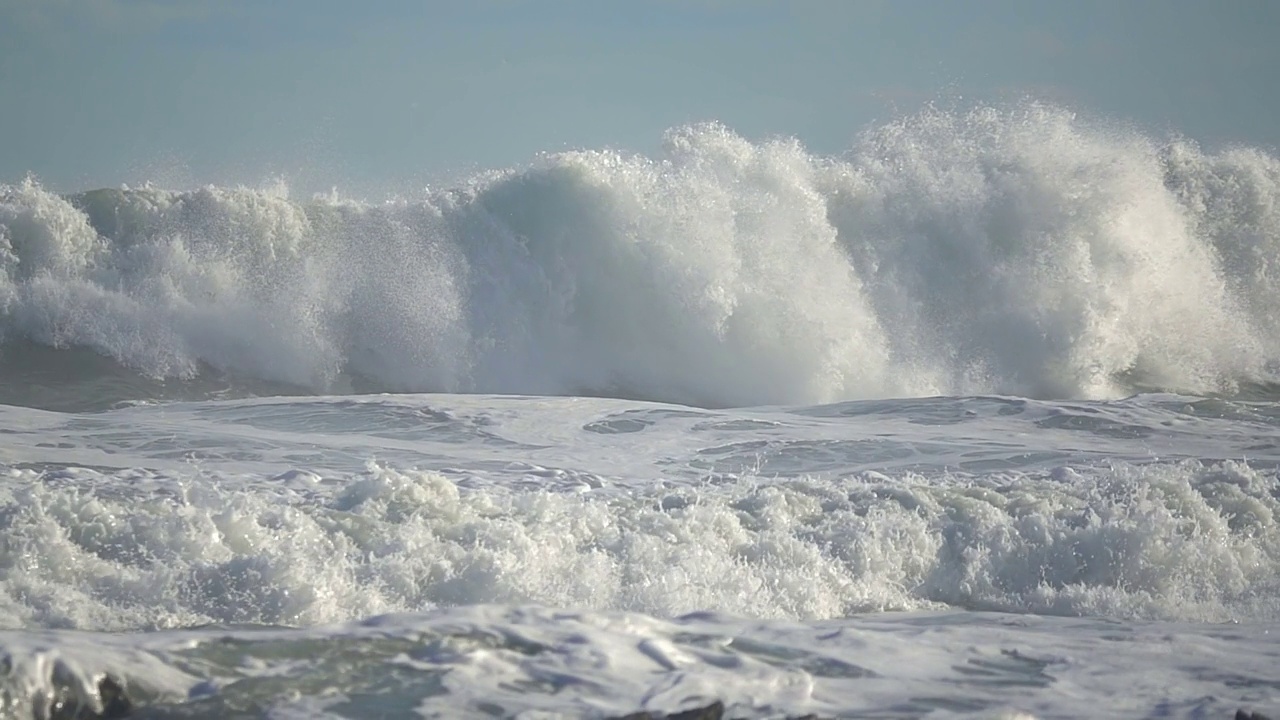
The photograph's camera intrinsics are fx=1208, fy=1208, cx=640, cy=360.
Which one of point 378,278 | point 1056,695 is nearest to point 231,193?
point 378,278

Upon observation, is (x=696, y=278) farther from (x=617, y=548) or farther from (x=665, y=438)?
(x=617, y=548)

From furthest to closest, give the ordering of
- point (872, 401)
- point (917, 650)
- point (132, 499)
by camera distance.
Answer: point (872, 401) < point (132, 499) < point (917, 650)

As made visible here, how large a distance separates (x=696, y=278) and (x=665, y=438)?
22.7ft

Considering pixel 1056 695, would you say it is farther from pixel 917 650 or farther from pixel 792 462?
→ pixel 792 462

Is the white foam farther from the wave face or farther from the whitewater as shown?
the wave face

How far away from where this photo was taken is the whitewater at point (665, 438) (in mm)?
4582

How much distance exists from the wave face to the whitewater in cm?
6

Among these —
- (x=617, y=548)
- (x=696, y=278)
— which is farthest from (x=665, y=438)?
(x=696, y=278)

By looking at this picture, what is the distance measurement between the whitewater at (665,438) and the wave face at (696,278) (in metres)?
0.06

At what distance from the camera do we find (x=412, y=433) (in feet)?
35.7

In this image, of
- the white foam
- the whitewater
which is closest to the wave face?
the whitewater

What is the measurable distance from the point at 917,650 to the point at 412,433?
6618mm

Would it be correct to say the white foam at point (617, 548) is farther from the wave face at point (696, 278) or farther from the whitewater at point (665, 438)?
the wave face at point (696, 278)

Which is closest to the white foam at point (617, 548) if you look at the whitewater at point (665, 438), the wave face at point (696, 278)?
the whitewater at point (665, 438)
